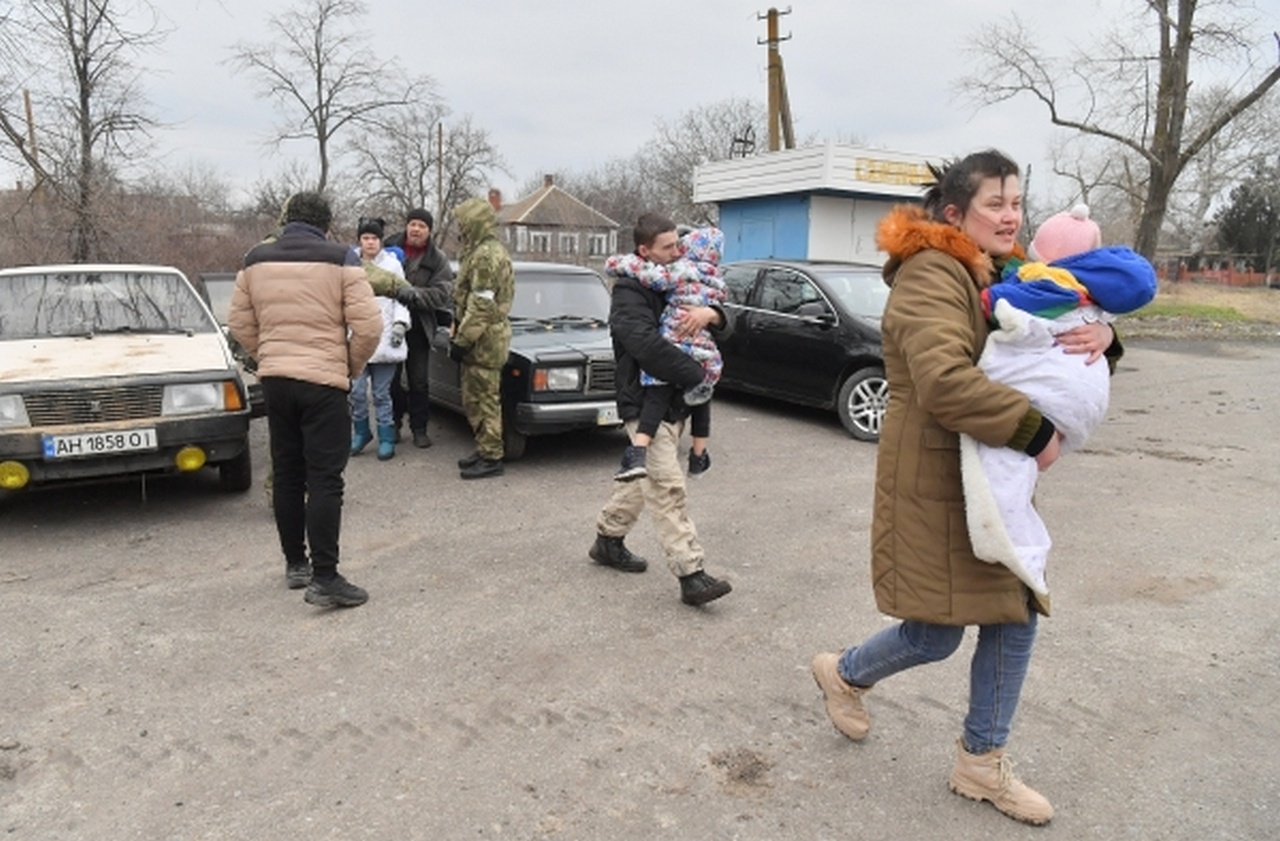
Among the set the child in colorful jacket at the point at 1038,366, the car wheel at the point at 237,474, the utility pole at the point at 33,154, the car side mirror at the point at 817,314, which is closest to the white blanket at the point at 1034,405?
the child in colorful jacket at the point at 1038,366

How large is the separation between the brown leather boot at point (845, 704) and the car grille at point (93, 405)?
14.1 ft

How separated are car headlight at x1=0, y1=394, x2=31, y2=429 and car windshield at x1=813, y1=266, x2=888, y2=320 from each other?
659 centimetres

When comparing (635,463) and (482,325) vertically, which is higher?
(482,325)

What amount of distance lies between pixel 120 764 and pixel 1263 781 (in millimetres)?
3714

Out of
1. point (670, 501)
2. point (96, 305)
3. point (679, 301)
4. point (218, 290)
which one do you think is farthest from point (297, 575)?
point (218, 290)

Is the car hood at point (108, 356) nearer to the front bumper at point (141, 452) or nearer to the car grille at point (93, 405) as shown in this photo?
the car grille at point (93, 405)

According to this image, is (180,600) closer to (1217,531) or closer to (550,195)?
(1217,531)

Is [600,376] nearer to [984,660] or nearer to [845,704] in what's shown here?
[845,704]

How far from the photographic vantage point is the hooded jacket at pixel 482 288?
626 centimetres

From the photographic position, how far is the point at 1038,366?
227 cm

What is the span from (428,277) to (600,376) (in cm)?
174

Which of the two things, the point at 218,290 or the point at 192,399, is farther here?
the point at 218,290

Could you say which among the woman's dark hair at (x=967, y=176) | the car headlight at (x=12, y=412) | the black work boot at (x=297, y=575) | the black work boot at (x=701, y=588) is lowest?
the black work boot at (x=297, y=575)

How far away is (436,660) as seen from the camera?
360 centimetres
